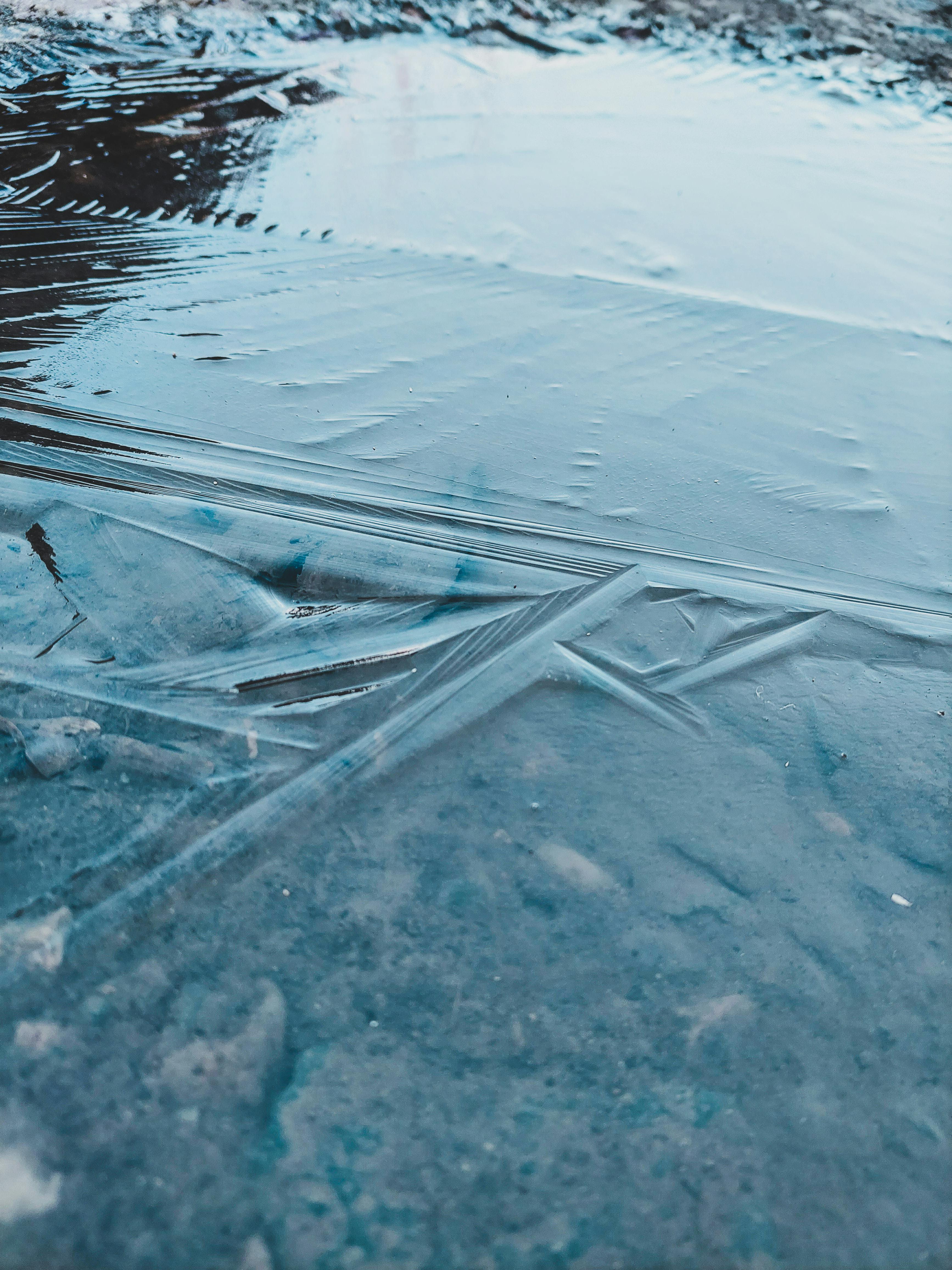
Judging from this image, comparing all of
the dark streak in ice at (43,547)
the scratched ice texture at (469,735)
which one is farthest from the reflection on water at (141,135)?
the dark streak in ice at (43,547)

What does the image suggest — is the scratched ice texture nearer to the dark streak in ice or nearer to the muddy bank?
the dark streak in ice

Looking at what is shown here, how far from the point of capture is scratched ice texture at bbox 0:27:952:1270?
831 millimetres

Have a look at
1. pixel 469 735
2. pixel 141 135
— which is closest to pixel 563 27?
pixel 141 135

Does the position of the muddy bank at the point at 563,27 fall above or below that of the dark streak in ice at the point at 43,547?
above

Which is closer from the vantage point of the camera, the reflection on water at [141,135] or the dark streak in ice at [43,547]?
the dark streak in ice at [43,547]

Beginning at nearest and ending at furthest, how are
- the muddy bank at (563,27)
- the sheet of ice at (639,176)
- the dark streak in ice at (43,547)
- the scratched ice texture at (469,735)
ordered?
the scratched ice texture at (469,735) < the dark streak in ice at (43,547) < the sheet of ice at (639,176) < the muddy bank at (563,27)

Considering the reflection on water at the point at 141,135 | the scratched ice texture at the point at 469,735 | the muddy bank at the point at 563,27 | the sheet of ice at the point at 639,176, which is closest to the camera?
the scratched ice texture at the point at 469,735

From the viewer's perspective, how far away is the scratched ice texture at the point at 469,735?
2.73 ft

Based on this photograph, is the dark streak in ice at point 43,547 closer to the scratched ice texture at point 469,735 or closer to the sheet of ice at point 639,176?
the scratched ice texture at point 469,735

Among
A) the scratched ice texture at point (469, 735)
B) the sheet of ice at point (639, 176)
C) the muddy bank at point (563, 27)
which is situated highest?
the muddy bank at point (563, 27)

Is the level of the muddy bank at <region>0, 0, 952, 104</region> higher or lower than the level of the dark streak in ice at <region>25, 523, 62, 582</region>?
higher

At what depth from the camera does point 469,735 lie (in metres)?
1.21

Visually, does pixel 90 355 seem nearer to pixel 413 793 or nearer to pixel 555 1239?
pixel 413 793

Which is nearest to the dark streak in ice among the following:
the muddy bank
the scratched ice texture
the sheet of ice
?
the scratched ice texture
